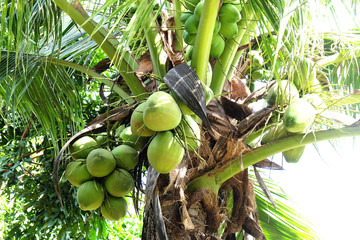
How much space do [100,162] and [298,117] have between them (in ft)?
2.63

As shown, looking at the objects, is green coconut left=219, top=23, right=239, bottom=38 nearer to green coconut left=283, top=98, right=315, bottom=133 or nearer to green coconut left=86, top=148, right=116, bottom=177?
green coconut left=283, top=98, right=315, bottom=133

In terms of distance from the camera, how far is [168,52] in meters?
1.94

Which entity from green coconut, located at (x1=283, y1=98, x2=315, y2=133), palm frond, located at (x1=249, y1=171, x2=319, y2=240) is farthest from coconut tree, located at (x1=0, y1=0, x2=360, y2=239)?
palm frond, located at (x1=249, y1=171, x2=319, y2=240)

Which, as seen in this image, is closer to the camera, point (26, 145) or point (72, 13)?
point (72, 13)

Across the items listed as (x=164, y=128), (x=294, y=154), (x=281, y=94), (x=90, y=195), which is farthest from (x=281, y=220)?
(x=164, y=128)

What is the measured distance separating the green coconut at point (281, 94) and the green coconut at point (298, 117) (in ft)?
0.37

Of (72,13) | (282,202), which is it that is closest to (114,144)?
(72,13)

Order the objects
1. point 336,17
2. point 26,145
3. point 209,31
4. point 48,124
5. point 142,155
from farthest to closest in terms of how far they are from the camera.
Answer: point 26,145
point 48,124
point 142,155
point 209,31
point 336,17

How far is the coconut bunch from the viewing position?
173 centimetres

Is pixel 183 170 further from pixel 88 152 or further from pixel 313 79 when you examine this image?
pixel 313 79

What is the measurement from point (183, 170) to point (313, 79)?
0.77m

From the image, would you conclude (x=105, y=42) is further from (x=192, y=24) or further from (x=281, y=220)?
(x=281, y=220)

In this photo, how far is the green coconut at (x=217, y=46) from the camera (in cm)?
193

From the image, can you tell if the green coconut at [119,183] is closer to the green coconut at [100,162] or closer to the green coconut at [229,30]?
the green coconut at [100,162]
